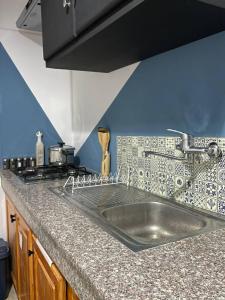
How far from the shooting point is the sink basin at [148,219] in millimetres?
1035

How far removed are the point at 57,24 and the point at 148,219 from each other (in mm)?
992

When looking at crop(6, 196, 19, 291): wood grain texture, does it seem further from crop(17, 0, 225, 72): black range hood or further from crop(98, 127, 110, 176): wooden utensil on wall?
crop(17, 0, 225, 72): black range hood

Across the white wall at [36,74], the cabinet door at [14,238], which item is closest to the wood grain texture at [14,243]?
the cabinet door at [14,238]

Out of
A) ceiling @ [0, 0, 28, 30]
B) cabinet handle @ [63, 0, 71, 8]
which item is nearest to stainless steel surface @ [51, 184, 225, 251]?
cabinet handle @ [63, 0, 71, 8]

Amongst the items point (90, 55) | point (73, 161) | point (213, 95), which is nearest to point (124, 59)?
point (90, 55)

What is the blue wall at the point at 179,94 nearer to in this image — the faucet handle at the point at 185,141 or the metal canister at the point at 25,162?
the faucet handle at the point at 185,141

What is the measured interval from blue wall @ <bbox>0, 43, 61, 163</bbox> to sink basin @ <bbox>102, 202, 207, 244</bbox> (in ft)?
4.27

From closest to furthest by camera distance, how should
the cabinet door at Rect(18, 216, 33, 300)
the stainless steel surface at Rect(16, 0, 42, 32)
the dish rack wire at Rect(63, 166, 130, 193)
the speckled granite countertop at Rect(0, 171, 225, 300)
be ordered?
the speckled granite countertop at Rect(0, 171, 225, 300)
the cabinet door at Rect(18, 216, 33, 300)
the dish rack wire at Rect(63, 166, 130, 193)
the stainless steel surface at Rect(16, 0, 42, 32)

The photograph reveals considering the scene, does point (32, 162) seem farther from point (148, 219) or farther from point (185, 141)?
point (185, 141)

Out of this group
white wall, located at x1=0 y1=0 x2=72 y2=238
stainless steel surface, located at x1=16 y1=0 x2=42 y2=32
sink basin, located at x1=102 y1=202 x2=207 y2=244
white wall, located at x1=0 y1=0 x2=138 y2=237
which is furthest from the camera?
white wall, located at x1=0 y1=0 x2=72 y2=238

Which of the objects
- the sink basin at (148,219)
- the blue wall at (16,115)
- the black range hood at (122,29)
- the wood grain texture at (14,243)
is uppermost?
the black range hood at (122,29)

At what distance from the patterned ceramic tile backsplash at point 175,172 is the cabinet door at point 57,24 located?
1.95ft

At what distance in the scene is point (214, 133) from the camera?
3.07ft

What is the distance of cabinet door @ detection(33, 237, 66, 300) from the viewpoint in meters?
0.78
